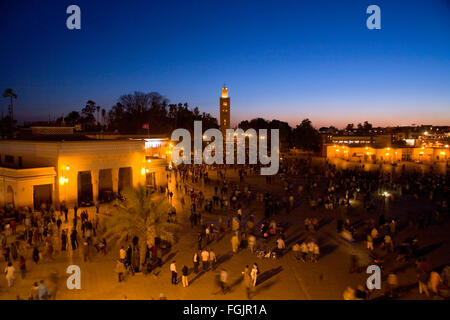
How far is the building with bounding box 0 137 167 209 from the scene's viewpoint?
21062mm

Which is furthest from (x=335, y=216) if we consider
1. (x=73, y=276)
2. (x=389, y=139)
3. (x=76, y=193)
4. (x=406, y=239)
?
(x=389, y=139)

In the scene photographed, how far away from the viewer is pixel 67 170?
22484 millimetres

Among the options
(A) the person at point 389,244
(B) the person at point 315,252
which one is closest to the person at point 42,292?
Result: (B) the person at point 315,252

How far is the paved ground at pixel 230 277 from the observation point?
10516 millimetres

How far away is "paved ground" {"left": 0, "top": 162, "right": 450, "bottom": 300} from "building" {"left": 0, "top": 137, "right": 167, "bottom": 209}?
8702 mm

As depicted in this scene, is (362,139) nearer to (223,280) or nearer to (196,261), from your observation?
(196,261)

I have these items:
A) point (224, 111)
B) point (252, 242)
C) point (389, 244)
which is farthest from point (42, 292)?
point (224, 111)

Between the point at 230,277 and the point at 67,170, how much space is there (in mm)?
15556

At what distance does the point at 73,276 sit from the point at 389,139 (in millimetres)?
68162

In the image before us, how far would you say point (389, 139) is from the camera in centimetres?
6725

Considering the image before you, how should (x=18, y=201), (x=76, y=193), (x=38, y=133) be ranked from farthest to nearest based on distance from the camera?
(x=38, y=133) → (x=76, y=193) → (x=18, y=201)

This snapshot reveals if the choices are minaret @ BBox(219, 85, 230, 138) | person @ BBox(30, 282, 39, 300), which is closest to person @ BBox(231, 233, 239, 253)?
person @ BBox(30, 282, 39, 300)

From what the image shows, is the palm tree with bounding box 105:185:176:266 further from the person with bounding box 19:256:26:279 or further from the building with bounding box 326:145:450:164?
the building with bounding box 326:145:450:164
